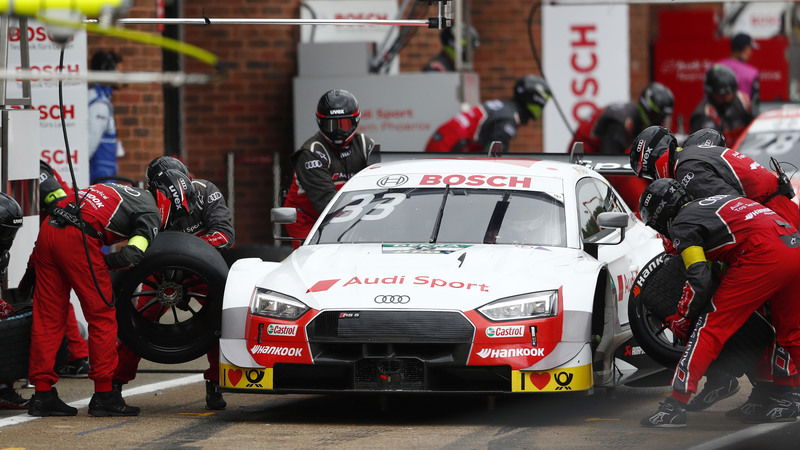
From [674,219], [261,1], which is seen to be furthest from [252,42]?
[674,219]

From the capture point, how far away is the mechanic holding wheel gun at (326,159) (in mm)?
12211

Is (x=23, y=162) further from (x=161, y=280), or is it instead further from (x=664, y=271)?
(x=664, y=271)

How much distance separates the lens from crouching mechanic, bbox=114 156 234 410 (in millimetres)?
10211

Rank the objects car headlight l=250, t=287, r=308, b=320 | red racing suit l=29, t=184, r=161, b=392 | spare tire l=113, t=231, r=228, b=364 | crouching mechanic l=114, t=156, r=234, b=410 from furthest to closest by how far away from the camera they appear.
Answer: crouching mechanic l=114, t=156, r=234, b=410
spare tire l=113, t=231, r=228, b=364
red racing suit l=29, t=184, r=161, b=392
car headlight l=250, t=287, r=308, b=320

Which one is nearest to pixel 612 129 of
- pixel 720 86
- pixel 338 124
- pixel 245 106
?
pixel 720 86

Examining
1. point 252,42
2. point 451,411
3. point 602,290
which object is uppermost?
point 252,42

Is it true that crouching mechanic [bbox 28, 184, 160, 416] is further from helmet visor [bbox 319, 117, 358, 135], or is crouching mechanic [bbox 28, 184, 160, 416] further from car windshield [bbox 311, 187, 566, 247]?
helmet visor [bbox 319, 117, 358, 135]

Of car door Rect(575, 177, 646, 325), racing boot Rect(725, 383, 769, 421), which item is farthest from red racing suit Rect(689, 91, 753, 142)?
racing boot Rect(725, 383, 769, 421)

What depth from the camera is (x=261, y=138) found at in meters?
19.2

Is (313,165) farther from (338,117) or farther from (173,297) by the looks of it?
(173,297)

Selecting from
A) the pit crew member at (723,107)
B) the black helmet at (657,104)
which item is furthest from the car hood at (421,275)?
the pit crew member at (723,107)

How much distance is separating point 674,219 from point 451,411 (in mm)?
1707

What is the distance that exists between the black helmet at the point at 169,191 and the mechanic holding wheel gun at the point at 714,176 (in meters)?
2.67

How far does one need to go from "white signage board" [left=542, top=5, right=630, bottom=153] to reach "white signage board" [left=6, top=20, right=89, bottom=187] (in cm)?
760
